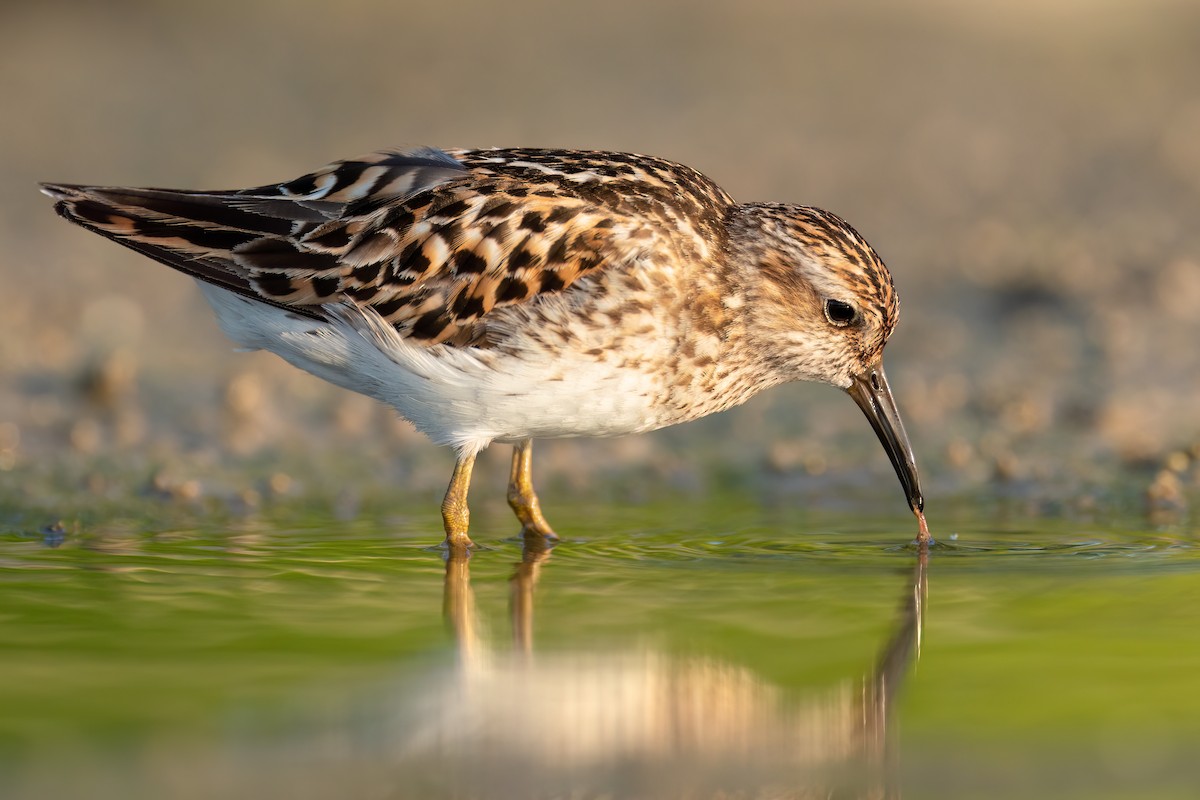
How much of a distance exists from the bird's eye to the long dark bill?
17.1 inches

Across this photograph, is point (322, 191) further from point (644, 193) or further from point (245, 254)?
point (644, 193)

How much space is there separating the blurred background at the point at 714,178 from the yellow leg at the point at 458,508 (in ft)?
4.31

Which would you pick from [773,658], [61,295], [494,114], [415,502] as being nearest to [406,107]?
[494,114]

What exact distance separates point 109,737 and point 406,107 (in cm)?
1387

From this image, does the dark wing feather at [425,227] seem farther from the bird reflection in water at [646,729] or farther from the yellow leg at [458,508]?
the bird reflection in water at [646,729]

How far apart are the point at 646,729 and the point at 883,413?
4.50 meters

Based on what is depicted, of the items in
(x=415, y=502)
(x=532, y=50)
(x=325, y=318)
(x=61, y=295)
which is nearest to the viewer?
(x=325, y=318)

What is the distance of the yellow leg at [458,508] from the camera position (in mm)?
9367

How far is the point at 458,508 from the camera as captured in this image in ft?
31.0

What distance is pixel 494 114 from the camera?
1862 cm

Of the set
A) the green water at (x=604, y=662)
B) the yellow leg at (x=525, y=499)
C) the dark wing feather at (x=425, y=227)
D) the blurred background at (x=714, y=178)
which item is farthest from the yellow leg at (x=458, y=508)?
the blurred background at (x=714, y=178)

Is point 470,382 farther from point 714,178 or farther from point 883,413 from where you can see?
point 714,178

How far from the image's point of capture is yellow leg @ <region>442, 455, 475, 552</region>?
937cm

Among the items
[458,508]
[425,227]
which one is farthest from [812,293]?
[458,508]
